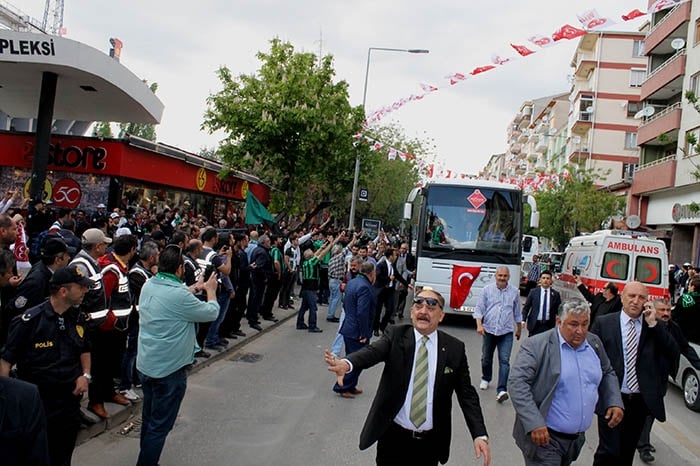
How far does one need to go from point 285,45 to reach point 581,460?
1872cm

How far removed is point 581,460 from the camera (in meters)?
6.62

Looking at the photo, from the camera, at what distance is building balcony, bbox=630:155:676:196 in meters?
30.0

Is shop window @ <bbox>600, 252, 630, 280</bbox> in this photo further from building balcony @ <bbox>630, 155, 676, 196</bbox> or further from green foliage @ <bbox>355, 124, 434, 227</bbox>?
green foliage @ <bbox>355, 124, 434, 227</bbox>

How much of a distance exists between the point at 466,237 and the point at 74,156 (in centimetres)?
1326

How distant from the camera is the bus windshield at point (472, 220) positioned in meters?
15.7

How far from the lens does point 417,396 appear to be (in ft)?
13.5

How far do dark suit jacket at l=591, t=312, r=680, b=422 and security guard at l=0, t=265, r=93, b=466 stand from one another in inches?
171

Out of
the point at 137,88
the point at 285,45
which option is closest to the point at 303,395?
the point at 137,88

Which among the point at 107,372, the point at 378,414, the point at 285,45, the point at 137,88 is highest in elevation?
the point at 285,45

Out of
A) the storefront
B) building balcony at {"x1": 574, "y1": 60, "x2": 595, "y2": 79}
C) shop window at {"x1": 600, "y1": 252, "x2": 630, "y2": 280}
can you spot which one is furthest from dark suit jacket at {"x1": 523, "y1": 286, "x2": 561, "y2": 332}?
building balcony at {"x1": 574, "y1": 60, "x2": 595, "y2": 79}

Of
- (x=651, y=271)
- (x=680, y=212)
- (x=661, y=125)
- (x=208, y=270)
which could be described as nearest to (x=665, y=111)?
(x=661, y=125)

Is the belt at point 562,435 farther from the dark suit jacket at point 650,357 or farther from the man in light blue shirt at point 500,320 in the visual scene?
the man in light blue shirt at point 500,320

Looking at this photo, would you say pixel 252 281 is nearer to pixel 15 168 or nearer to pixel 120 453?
pixel 120 453

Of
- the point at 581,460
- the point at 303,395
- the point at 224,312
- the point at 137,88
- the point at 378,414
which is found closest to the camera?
the point at 378,414
